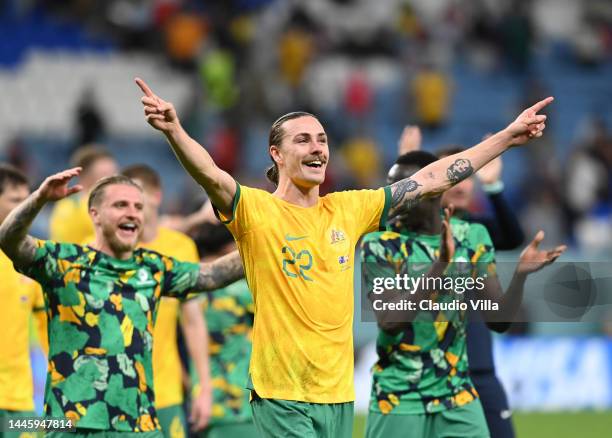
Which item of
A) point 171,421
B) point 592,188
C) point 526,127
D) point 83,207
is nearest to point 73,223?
point 83,207

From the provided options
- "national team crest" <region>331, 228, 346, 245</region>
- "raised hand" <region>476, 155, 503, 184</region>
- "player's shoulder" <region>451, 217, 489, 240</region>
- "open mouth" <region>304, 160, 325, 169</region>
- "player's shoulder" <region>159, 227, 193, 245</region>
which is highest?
"raised hand" <region>476, 155, 503, 184</region>

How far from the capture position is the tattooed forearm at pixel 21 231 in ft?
21.5

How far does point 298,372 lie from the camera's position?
614 cm

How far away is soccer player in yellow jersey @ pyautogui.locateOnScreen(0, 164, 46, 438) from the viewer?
7.89 m

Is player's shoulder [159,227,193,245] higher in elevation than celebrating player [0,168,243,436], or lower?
higher

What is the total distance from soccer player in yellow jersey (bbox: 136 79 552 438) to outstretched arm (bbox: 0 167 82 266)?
36.1 inches

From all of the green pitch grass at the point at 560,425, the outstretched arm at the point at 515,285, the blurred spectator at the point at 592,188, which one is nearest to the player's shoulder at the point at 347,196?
the outstretched arm at the point at 515,285

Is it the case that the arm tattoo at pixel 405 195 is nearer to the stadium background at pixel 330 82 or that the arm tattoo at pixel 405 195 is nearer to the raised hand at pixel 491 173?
the raised hand at pixel 491 173

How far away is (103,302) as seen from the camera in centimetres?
694

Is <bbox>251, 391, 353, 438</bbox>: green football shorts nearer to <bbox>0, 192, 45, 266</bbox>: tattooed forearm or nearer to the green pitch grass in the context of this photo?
<bbox>0, 192, 45, 266</bbox>: tattooed forearm

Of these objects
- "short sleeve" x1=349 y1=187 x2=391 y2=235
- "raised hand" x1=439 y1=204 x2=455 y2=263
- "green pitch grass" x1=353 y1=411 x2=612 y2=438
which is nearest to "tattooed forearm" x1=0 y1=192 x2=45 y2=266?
"short sleeve" x1=349 y1=187 x2=391 y2=235

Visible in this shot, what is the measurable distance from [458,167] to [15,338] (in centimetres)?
334

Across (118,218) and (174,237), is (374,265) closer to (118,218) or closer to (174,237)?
(118,218)

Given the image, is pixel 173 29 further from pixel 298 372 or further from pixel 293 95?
Answer: pixel 298 372
